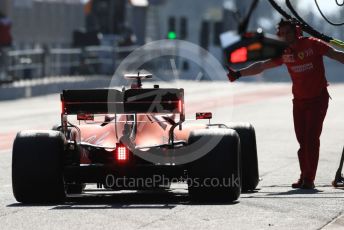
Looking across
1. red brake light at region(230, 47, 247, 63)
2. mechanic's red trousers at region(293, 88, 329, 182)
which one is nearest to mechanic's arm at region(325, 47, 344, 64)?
mechanic's red trousers at region(293, 88, 329, 182)

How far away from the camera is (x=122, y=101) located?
39.2 ft

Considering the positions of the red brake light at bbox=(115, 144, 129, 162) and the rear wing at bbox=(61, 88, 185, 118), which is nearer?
the red brake light at bbox=(115, 144, 129, 162)

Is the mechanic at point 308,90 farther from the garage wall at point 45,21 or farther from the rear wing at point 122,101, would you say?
the garage wall at point 45,21

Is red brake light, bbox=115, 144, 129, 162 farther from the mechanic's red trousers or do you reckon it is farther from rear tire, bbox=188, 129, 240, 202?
the mechanic's red trousers

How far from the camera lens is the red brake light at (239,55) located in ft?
28.3

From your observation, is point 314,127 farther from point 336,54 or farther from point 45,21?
point 45,21

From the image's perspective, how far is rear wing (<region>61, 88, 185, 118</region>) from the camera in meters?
11.9

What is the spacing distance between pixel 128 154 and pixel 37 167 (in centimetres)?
82

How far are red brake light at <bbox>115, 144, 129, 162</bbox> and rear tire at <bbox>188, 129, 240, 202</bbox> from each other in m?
0.62

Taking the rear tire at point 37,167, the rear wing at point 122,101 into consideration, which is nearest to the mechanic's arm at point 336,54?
the rear wing at point 122,101

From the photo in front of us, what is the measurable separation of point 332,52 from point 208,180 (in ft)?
8.08

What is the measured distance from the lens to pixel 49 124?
1043 inches

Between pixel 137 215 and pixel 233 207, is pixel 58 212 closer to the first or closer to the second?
pixel 137 215

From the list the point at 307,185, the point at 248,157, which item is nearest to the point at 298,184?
the point at 307,185
